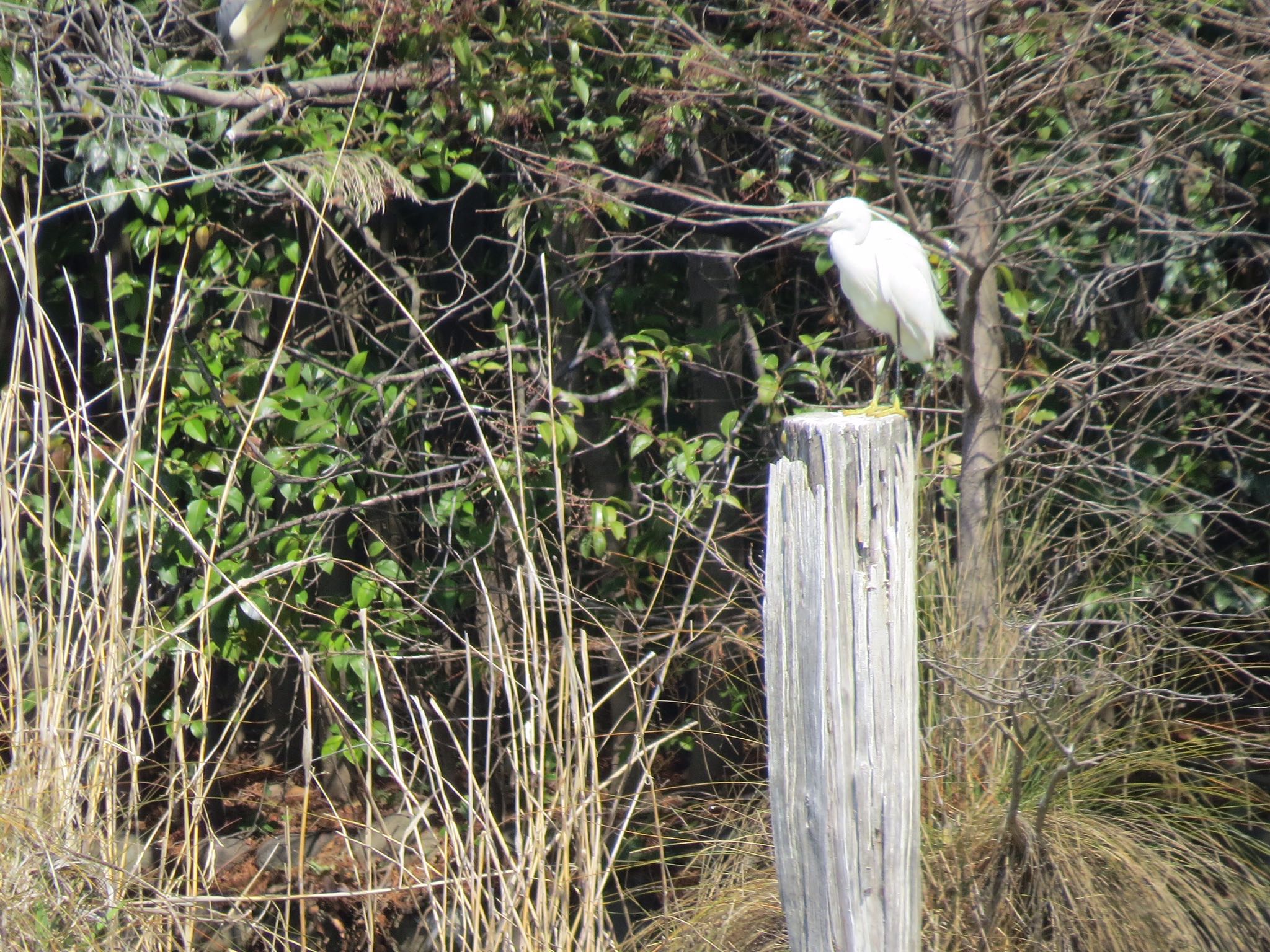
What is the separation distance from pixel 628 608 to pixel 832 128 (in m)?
1.35

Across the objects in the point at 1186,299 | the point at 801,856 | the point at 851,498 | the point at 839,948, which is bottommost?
the point at 839,948

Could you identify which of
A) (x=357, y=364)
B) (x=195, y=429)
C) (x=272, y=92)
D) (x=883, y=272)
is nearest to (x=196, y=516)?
(x=195, y=429)

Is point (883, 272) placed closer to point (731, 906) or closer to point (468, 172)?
point (468, 172)

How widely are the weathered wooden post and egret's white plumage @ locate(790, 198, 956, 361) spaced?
1172 mm

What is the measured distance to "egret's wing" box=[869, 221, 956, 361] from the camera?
2547mm

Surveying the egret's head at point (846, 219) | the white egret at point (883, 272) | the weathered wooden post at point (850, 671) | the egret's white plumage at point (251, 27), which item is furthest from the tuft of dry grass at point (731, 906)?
the egret's white plumage at point (251, 27)

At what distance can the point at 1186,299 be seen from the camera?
300 cm

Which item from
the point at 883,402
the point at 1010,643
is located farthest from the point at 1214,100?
the point at 1010,643

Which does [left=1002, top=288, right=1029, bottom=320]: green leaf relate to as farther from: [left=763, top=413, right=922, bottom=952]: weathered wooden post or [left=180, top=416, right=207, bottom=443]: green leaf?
[left=180, top=416, right=207, bottom=443]: green leaf

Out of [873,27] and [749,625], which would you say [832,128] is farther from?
[749,625]

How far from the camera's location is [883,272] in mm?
2533

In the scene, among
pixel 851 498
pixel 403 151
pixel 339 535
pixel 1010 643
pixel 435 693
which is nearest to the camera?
pixel 851 498

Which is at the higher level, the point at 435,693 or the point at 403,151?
the point at 403,151

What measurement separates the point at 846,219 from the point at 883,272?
6.2 inches
